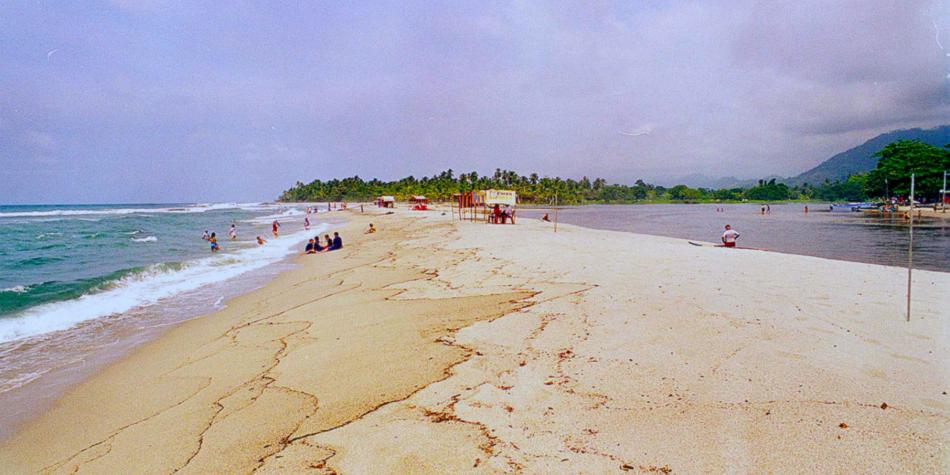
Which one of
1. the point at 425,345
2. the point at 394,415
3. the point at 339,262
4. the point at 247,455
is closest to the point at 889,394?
the point at 394,415

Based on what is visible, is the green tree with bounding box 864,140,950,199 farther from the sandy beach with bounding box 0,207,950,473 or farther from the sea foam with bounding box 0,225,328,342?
the sea foam with bounding box 0,225,328,342

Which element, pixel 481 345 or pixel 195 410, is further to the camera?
pixel 481 345

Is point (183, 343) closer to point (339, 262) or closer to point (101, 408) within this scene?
point (101, 408)

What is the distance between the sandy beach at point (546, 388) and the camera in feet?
10.4

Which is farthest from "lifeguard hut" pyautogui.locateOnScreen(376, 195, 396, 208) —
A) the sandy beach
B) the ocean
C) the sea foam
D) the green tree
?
the green tree

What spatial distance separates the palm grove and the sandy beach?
177 feet

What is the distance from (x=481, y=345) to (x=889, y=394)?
384 cm

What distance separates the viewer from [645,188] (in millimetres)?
170125

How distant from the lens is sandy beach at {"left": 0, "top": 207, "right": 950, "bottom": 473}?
10.4 feet

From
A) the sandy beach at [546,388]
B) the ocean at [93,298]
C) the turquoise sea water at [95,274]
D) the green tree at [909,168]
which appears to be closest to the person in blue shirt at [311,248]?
the ocean at [93,298]

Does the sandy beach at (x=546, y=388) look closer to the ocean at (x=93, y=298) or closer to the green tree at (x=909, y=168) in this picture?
the ocean at (x=93, y=298)

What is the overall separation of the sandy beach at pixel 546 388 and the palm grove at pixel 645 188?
5387 centimetres

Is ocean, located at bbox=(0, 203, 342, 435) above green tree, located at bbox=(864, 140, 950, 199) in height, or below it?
below

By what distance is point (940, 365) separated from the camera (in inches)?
169
